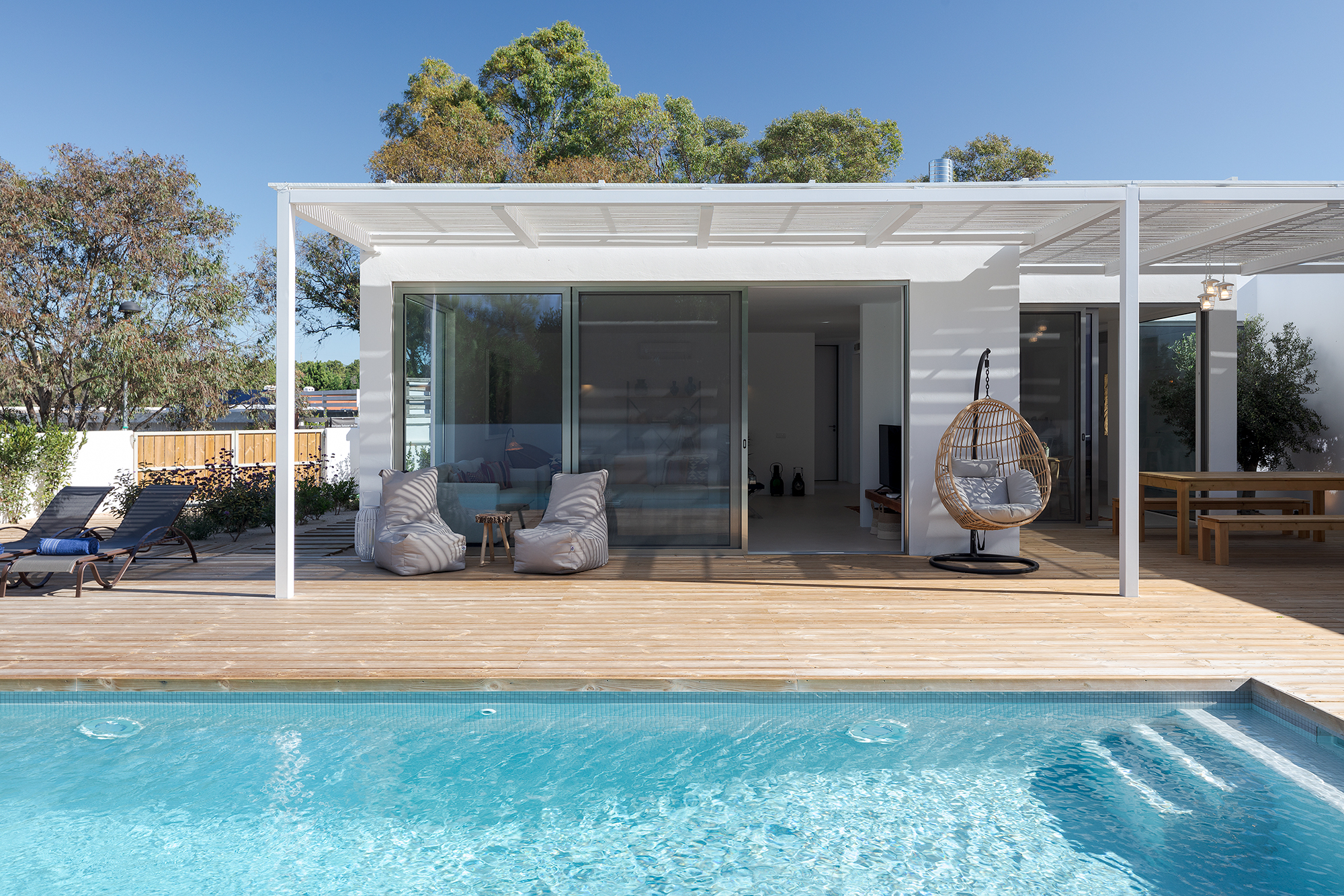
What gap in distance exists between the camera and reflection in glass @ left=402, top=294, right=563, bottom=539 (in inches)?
309

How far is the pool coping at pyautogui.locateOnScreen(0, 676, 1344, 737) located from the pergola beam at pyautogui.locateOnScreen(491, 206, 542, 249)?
3.19 metres

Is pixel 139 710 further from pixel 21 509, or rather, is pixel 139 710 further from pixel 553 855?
pixel 21 509

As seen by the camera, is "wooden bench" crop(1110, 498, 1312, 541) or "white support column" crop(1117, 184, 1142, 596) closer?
"white support column" crop(1117, 184, 1142, 596)

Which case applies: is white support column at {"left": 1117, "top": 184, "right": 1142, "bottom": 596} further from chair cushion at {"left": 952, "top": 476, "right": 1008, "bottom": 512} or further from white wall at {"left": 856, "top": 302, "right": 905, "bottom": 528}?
white wall at {"left": 856, "top": 302, "right": 905, "bottom": 528}

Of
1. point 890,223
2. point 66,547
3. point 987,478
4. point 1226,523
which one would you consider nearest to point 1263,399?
point 1226,523

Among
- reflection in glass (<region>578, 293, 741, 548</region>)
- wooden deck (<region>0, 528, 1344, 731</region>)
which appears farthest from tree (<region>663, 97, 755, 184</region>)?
wooden deck (<region>0, 528, 1344, 731</region>)

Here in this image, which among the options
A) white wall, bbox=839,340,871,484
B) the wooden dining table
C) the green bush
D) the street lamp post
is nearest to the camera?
the wooden dining table

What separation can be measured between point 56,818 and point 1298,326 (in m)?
12.6

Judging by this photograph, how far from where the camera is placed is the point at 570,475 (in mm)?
7559

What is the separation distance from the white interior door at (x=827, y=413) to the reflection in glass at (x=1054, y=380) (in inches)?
235

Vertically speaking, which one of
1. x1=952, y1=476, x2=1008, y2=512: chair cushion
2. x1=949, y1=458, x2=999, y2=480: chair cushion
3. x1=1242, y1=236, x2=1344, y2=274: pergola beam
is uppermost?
x1=1242, y1=236, x2=1344, y2=274: pergola beam

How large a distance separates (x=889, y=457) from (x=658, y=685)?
6340 millimetres

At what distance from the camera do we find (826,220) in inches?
257

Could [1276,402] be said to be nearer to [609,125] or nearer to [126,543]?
[126,543]
